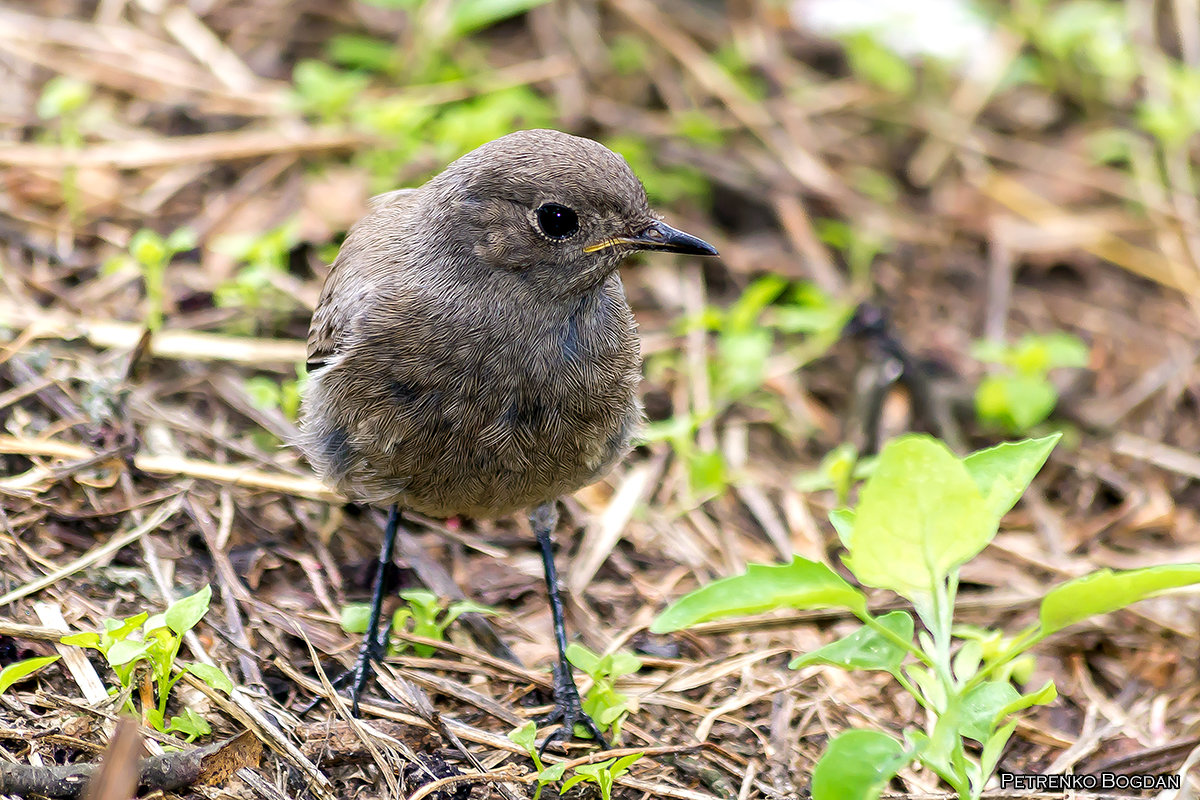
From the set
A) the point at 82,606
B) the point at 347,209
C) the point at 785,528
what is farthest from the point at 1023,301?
the point at 82,606

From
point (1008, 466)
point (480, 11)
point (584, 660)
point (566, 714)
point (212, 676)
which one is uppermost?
point (480, 11)

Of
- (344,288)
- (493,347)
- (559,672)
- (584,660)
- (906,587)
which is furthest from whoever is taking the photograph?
(344,288)

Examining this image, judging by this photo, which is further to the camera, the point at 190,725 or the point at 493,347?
the point at 493,347

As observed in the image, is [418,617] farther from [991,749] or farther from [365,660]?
[991,749]

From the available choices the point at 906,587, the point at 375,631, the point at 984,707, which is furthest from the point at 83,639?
the point at 984,707

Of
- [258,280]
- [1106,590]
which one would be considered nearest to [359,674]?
[258,280]

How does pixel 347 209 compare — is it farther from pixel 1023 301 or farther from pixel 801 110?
pixel 1023 301

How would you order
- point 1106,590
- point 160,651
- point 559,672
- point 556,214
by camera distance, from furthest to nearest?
point 559,672 → point 556,214 → point 160,651 → point 1106,590

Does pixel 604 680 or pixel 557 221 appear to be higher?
pixel 557 221
